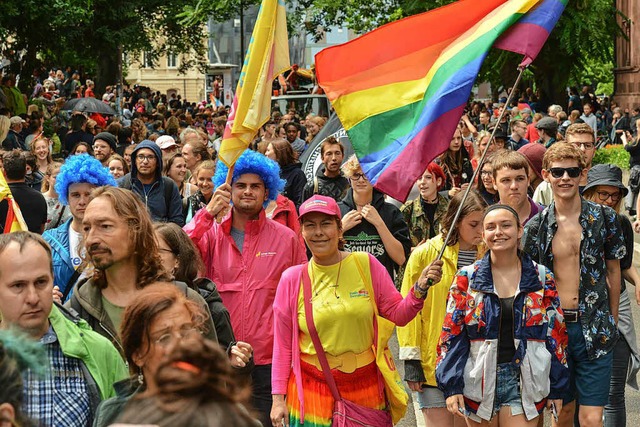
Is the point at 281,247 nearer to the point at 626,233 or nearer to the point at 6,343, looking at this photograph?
the point at 626,233

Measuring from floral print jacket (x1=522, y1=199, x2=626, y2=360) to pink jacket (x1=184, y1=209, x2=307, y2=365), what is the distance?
1441 millimetres

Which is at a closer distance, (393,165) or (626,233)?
(393,165)

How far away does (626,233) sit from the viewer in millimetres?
7211

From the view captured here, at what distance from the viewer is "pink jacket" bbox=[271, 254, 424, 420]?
6168mm

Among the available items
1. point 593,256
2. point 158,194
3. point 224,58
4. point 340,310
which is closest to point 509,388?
point 340,310

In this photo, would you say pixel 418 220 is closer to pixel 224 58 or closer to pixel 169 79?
pixel 224 58

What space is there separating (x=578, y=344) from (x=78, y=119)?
14.0 m

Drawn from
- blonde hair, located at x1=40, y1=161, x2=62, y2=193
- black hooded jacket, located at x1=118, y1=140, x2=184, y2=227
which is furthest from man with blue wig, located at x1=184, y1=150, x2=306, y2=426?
blonde hair, located at x1=40, y1=161, x2=62, y2=193

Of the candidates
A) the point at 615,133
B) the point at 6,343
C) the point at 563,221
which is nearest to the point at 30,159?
the point at 563,221

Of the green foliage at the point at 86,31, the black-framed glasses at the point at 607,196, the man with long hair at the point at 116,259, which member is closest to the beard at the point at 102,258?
the man with long hair at the point at 116,259

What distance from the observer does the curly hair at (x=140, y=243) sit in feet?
16.4

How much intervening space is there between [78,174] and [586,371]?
325cm

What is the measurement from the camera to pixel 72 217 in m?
7.20

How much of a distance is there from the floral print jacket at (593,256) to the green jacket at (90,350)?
3.36m
